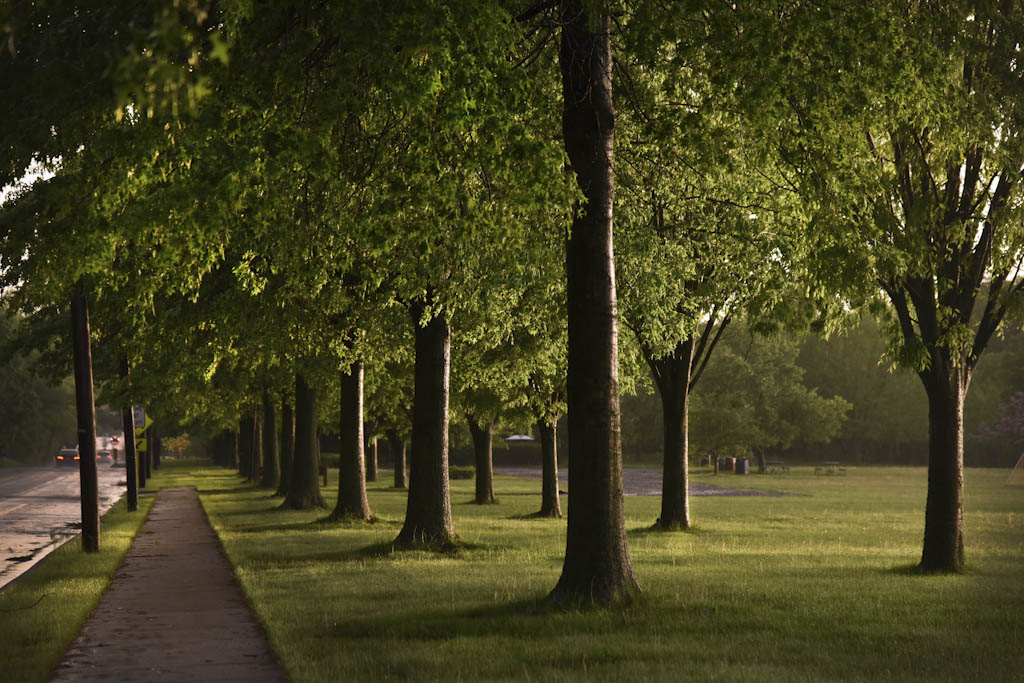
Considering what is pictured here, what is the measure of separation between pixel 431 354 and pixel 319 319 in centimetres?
524

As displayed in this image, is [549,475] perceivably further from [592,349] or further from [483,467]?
[592,349]

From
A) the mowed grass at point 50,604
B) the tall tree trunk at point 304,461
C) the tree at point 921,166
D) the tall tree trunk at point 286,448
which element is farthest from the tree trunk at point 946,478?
the tall tree trunk at point 286,448

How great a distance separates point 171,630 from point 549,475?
21273mm

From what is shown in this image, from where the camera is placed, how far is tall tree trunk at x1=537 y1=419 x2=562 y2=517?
31.0 m

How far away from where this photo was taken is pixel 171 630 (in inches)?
432

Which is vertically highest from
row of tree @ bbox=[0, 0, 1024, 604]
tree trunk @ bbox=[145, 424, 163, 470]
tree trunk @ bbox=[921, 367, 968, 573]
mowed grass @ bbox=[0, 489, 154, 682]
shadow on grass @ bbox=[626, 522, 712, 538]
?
row of tree @ bbox=[0, 0, 1024, 604]

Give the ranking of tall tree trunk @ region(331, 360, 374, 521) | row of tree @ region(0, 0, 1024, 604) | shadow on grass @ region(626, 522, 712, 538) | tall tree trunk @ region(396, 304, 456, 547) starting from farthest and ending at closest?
tall tree trunk @ region(331, 360, 374, 521)
shadow on grass @ region(626, 522, 712, 538)
tall tree trunk @ region(396, 304, 456, 547)
row of tree @ region(0, 0, 1024, 604)

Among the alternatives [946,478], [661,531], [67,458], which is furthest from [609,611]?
A: [67,458]

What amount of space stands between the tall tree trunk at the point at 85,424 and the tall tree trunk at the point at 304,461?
12.1m

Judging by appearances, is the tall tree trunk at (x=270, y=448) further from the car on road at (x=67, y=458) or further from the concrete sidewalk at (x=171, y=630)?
the car on road at (x=67, y=458)

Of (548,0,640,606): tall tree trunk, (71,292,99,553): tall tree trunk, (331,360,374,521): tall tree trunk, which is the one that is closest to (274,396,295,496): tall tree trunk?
(331,360,374,521): tall tree trunk

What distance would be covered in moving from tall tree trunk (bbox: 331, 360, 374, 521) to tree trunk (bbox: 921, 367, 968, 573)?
14020 millimetres

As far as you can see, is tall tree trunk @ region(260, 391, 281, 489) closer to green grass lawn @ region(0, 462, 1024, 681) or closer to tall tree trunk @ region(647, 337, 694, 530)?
green grass lawn @ region(0, 462, 1024, 681)

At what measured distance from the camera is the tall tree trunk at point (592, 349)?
11.8 metres
